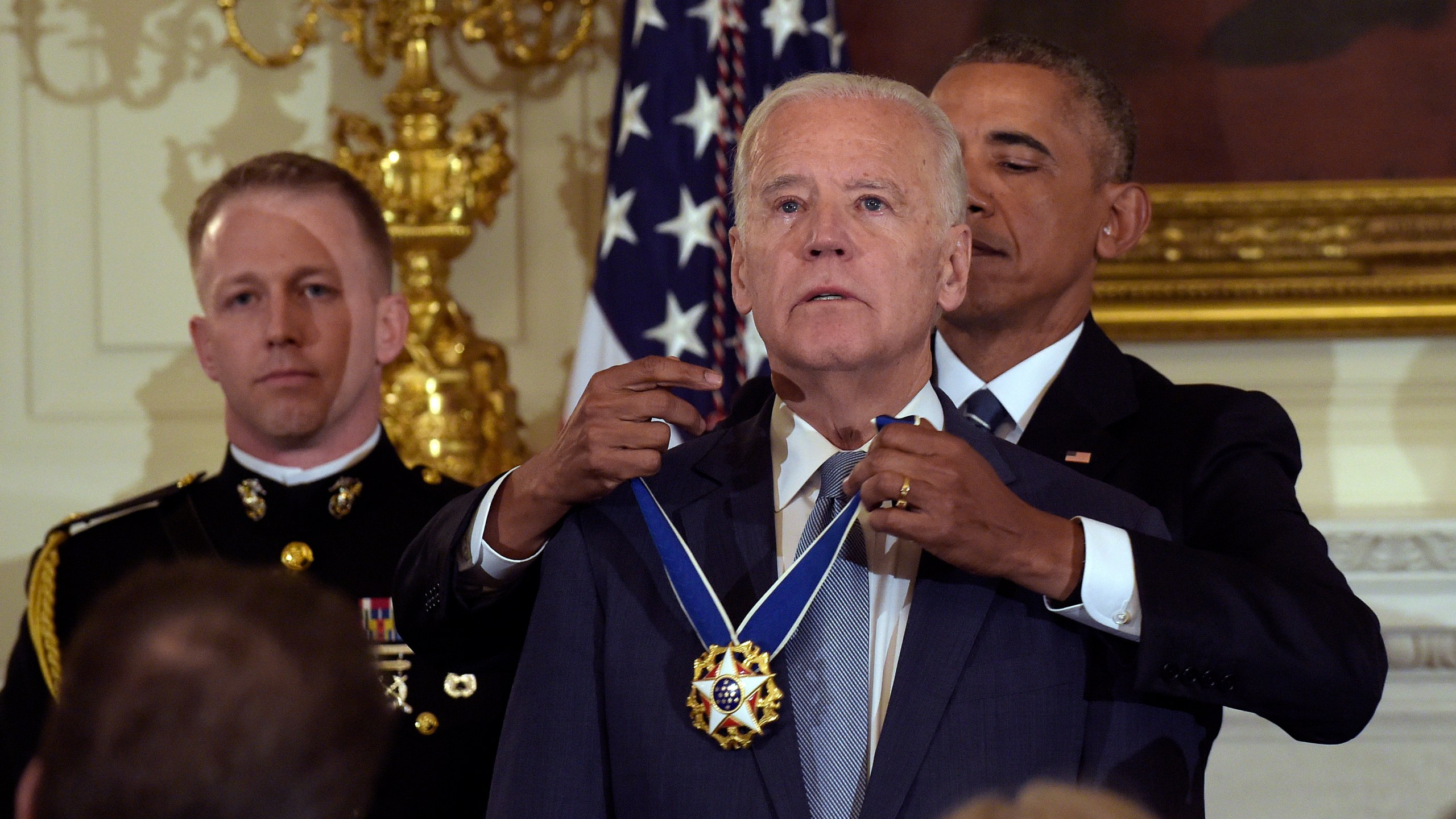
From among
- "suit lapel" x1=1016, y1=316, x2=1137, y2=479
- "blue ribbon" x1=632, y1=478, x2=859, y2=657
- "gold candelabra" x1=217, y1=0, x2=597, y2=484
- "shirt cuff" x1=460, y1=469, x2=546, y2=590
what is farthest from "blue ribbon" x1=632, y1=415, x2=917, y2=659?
"gold candelabra" x1=217, y1=0, x2=597, y2=484

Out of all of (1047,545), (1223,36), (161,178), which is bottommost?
(1047,545)

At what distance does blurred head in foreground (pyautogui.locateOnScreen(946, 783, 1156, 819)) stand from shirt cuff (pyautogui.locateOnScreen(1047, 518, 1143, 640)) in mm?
787

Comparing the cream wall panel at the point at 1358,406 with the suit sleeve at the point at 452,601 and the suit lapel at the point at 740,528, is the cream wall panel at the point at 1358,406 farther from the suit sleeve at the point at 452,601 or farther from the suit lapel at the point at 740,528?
the suit sleeve at the point at 452,601

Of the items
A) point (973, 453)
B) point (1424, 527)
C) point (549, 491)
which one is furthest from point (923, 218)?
point (1424, 527)

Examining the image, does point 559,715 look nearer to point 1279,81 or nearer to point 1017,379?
point 1017,379

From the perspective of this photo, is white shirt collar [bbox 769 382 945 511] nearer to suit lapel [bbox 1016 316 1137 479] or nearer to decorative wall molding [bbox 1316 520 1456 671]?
suit lapel [bbox 1016 316 1137 479]

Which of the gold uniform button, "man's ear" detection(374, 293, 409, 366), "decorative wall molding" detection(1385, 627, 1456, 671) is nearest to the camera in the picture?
the gold uniform button

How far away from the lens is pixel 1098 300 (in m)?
3.51

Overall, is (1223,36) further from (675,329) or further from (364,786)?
(364,786)

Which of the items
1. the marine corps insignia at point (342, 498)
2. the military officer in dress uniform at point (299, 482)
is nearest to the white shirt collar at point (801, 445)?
the military officer in dress uniform at point (299, 482)

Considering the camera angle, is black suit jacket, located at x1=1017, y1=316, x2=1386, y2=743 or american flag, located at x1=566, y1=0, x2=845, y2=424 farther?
american flag, located at x1=566, y1=0, x2=845, y2=424

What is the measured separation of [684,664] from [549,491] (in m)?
0.26

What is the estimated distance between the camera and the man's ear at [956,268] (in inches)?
73.4

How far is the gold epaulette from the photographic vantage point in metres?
2.43
